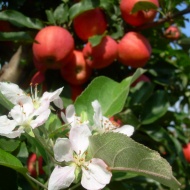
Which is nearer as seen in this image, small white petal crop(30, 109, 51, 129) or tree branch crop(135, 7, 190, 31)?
small white petal crop(30, 109, 51, 129)

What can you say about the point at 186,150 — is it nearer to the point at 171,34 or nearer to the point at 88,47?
the point at 171,34

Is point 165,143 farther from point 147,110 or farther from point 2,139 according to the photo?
point 2,139

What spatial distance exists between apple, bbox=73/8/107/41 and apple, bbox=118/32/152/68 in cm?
7

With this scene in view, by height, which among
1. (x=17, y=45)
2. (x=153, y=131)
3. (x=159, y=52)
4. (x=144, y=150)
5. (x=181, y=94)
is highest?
(x=144, y=150)

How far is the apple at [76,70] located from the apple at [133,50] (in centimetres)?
11

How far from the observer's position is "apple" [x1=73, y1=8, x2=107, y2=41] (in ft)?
3.90

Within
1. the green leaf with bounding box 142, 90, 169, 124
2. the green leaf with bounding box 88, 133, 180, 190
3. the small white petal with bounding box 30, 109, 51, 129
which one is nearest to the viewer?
the green leaf with bounding box 88, 133, 180, 190

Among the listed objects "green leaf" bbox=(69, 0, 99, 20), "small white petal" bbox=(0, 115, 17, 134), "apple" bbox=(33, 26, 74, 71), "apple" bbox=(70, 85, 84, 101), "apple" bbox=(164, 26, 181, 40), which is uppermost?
"small white petal" bbox=(0, 115, 17, 134)

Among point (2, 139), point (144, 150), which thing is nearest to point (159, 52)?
point (2, 139)

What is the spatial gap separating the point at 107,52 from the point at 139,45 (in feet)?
0.35

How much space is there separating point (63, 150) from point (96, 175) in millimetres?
59

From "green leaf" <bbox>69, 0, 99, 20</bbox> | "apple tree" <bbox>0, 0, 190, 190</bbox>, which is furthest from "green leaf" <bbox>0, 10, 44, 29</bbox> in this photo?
"green leaf" <bbox>69, 0, 99, 20</bbox>

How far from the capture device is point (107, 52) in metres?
1.18

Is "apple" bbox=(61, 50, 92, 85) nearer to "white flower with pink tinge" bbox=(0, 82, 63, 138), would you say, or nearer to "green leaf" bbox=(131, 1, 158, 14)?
"green leaf" bbox=(131, 1, 158, 14)
